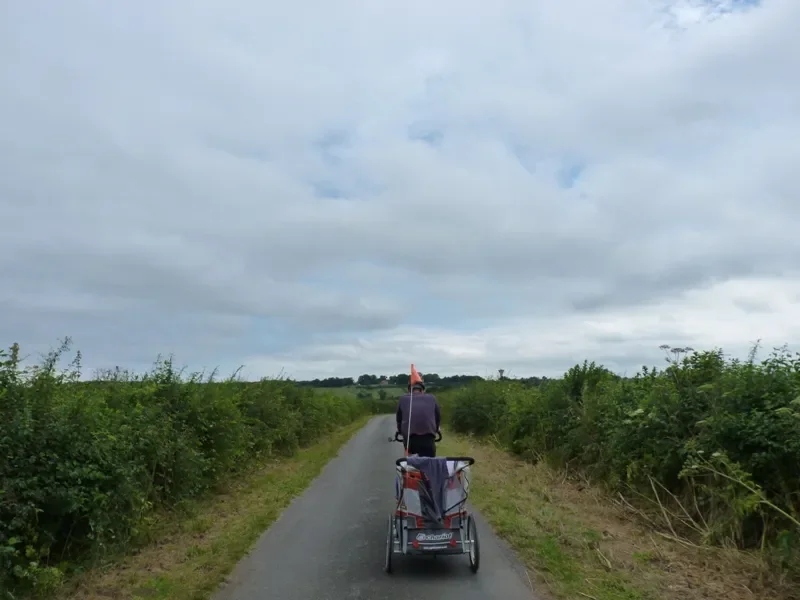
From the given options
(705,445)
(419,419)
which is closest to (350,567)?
(419,419)

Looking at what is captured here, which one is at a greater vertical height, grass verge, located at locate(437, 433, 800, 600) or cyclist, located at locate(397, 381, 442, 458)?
cyclist, located at locate(397, 381, 442, 458)

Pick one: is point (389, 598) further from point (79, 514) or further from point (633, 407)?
point (633, 407)

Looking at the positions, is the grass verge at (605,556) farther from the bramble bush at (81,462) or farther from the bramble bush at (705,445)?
the bramble bush at (81,462)

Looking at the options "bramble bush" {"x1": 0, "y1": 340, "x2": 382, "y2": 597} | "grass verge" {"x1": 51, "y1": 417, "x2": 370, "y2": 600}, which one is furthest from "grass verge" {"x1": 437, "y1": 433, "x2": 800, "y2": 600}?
"bramble bush" {"x1": 0, "y1": 340, "x2": 382, "y2": 597}

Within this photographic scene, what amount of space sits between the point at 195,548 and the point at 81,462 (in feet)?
7.24

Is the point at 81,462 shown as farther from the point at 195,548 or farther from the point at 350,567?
the point at 350,567

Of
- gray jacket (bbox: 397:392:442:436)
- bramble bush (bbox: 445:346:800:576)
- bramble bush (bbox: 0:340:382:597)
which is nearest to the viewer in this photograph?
bramble bush (bbox: 0:340:382:597)

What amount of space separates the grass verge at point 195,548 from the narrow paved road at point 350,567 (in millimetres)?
275

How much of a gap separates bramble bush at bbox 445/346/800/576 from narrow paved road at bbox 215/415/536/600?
2601 millimetres

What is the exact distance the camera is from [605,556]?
24.2ft

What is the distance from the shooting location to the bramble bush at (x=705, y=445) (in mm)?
7035

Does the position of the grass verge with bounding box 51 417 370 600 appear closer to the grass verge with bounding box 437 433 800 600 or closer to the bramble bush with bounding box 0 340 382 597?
the bramble bush with bounding box 0 340 382 597

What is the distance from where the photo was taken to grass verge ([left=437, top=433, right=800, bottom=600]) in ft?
20.4

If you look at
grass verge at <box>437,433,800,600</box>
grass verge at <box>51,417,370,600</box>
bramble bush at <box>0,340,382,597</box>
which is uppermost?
bramble bush at <box>0,340,382,597</box>
